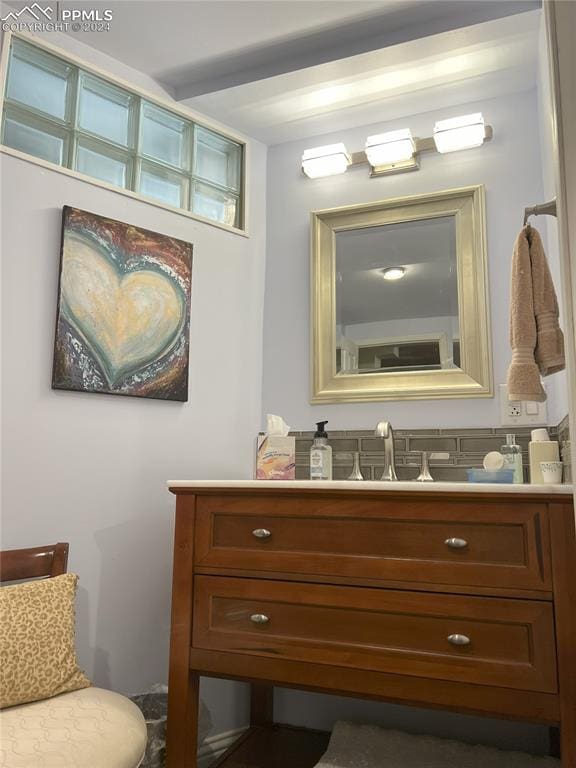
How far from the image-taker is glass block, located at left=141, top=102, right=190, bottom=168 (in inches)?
83.6

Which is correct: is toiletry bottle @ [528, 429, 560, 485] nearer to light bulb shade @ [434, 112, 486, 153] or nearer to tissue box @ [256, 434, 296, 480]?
tissue box @ [256, 434, 296, 480]

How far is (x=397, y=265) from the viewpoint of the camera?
213cm

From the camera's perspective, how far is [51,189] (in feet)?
6.02

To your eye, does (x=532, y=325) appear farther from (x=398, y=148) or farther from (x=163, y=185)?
(x=163, y=185)

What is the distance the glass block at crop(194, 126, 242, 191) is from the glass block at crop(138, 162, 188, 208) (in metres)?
0.10

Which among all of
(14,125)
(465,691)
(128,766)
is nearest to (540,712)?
(465,691)

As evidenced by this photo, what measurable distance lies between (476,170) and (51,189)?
56.9 inches

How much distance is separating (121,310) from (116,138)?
62 cm

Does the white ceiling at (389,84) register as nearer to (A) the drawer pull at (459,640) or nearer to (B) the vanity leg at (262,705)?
(A) the drawer pull at (459,640)

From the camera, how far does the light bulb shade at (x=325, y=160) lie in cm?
222

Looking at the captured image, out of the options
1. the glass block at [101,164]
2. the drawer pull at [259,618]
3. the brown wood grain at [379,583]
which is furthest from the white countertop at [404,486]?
the glass block at [101,164]

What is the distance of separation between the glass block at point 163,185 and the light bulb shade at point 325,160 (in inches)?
19.0

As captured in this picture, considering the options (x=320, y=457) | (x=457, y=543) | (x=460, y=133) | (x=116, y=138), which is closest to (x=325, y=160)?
(x=460, y=133)

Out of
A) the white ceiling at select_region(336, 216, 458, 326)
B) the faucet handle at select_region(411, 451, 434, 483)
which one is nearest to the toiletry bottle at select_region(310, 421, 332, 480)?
the faucet handle at select_region(411, 451, 434, 483)
